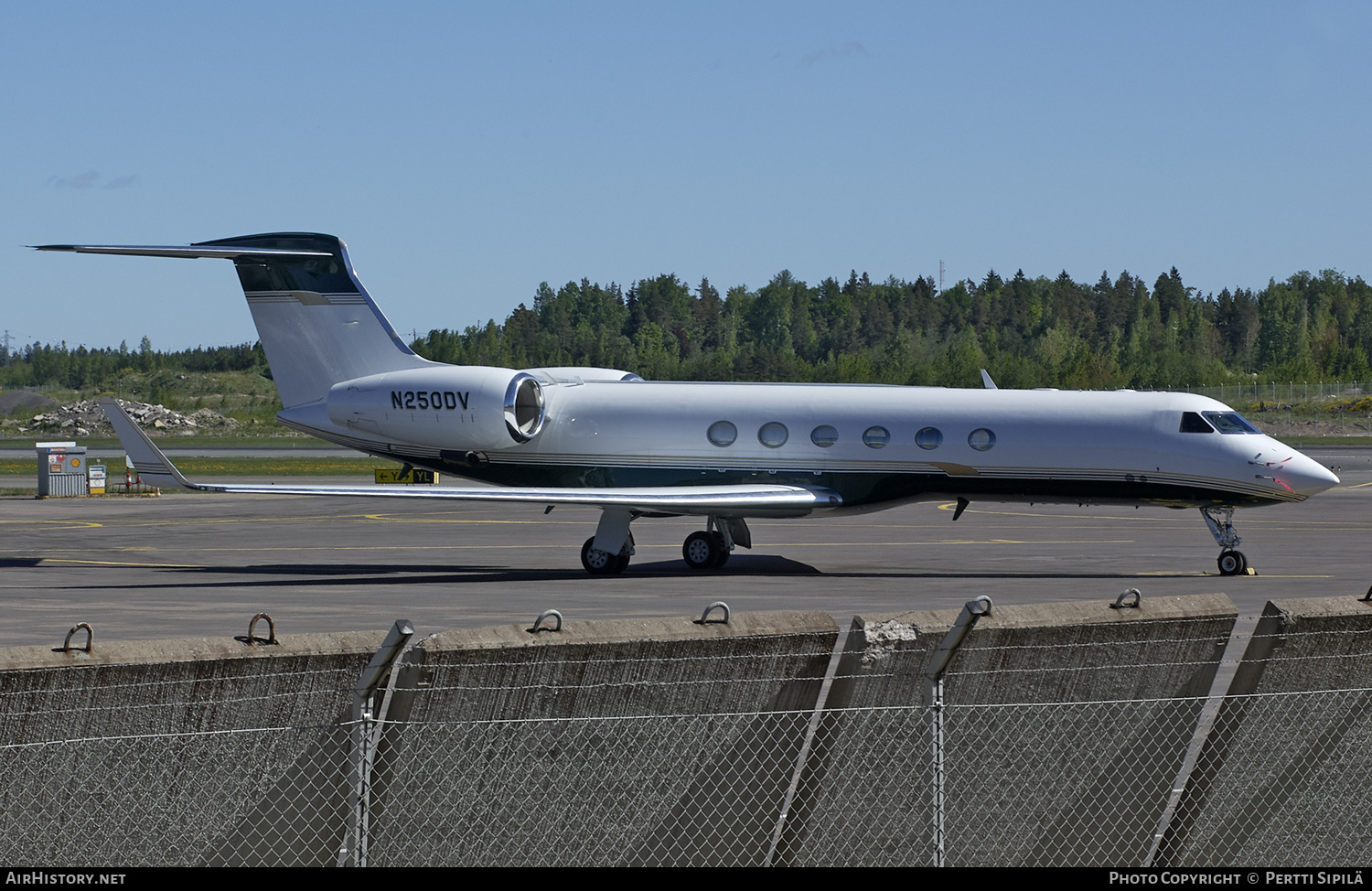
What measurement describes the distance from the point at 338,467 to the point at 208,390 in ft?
434

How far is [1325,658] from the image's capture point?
24.3 feet

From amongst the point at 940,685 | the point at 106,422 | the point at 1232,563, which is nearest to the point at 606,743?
the point at 940,685

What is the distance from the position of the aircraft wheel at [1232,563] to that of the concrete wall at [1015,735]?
15.8 m

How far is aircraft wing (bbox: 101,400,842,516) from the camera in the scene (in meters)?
21.5

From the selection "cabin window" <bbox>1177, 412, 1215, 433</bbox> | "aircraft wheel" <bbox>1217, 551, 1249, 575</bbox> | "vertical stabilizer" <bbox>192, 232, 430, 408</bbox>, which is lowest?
"aircraft wheel" <bbox>1217, 551, 1249, 575</bbox>

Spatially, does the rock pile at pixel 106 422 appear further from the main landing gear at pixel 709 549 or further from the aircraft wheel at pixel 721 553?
the aircraft wheel at pixel 721 553

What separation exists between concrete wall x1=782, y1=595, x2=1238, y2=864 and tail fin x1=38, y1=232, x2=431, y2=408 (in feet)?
67.1

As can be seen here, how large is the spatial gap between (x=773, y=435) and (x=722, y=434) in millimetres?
881

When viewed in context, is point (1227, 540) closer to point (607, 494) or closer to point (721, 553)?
point (721, 553)

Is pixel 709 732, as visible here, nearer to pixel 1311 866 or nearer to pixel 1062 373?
pixel 1311 866

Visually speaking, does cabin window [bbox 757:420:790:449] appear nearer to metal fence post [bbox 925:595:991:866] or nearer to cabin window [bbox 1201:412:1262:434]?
cabin window [bbox 1201:412:1262:434]

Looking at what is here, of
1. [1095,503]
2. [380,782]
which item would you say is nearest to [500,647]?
[380,782]

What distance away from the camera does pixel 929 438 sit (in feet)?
75.3

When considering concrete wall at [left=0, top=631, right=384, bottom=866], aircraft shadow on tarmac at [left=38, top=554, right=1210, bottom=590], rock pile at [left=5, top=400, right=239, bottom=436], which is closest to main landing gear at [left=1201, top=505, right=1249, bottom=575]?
aircraft shadow on tarmac at [left=38, top=554, right=1210, bottom=590]
